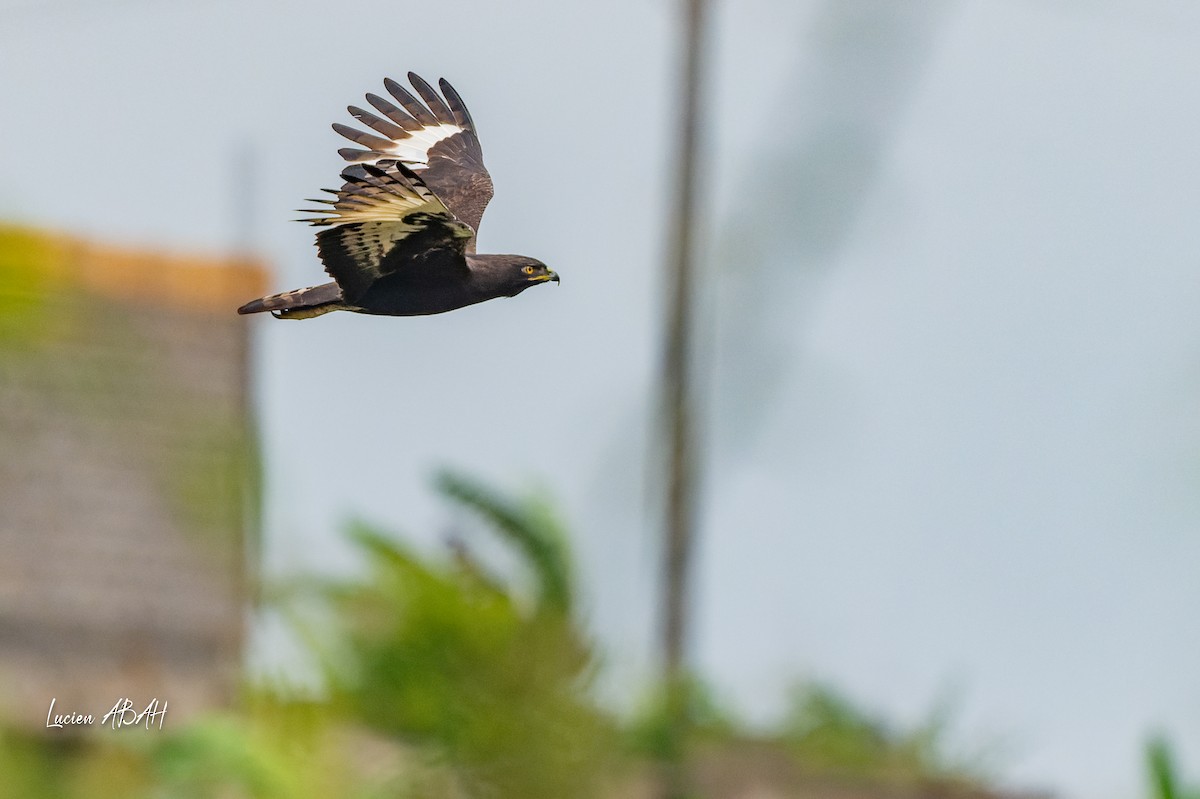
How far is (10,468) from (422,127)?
49.5 ft

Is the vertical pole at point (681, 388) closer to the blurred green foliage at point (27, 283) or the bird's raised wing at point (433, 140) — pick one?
the blurred green foliage at point (27, 283)

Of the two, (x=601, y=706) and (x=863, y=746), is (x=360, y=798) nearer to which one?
(x=601, y=706)

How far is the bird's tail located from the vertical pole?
549 inches

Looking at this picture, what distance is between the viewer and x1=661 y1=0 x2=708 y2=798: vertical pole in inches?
737

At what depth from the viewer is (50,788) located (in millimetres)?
18297

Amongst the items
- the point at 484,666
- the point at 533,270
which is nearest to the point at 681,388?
the point at 484,666

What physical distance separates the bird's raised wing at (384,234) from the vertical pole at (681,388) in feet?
45.1

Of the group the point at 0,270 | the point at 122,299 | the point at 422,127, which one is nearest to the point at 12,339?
the point at 122,299

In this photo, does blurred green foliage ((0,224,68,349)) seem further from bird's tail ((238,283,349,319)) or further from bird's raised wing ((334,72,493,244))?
bird's tail ((238,283,349,319))

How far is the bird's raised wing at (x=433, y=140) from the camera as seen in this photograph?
21.4ft

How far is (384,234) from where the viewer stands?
4.77 meters

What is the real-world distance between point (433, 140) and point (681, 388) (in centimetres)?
1276

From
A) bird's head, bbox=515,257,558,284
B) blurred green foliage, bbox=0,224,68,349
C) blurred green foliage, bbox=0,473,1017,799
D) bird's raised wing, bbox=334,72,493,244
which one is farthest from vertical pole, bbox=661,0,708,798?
bird's head, bbox=515,257,558,284

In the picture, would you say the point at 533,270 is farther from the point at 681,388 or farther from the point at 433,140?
the point at 681,388
